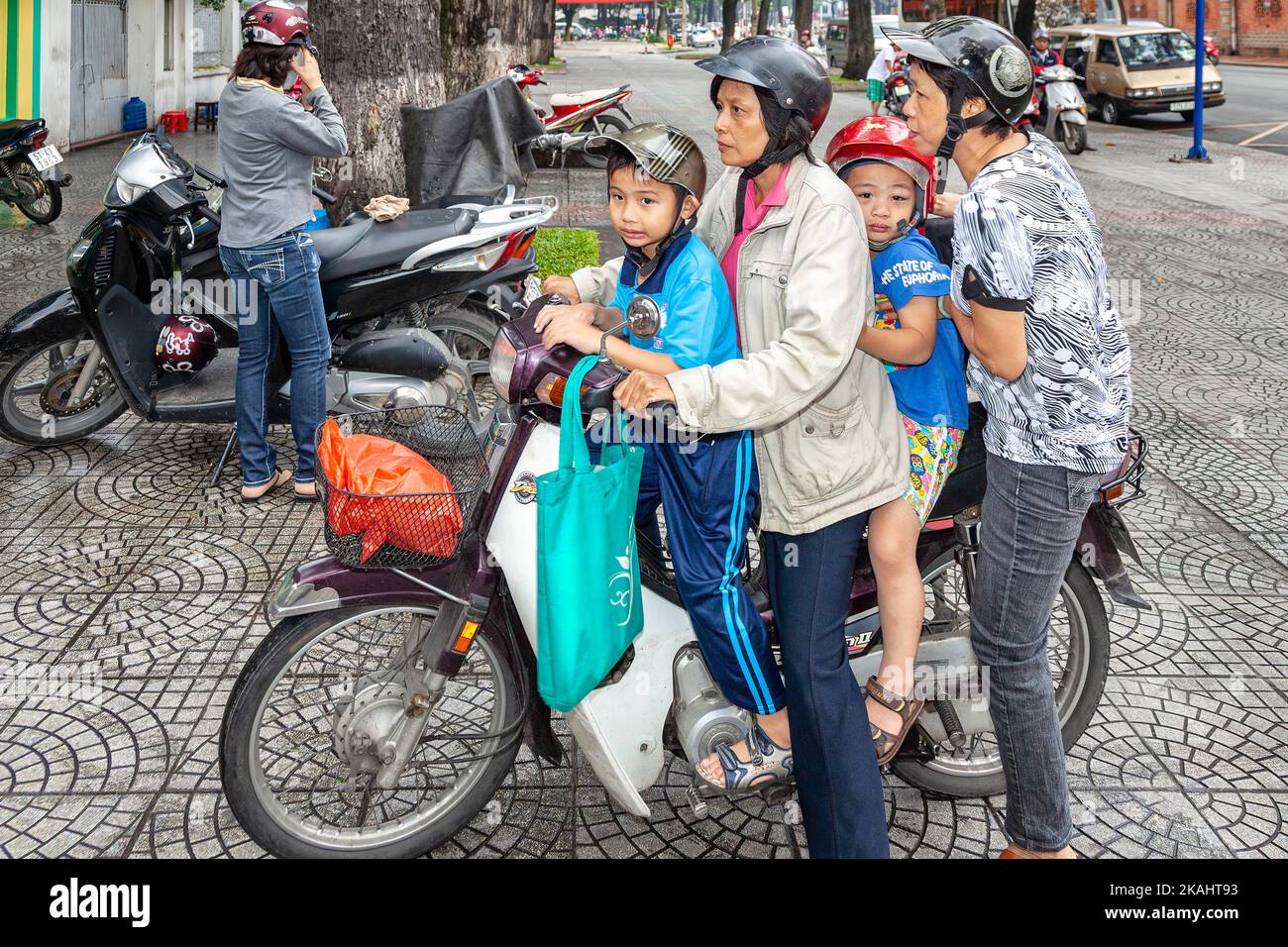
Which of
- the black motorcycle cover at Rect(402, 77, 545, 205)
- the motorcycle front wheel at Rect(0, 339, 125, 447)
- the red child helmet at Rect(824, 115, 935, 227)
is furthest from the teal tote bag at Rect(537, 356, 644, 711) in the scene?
the black motorcycle cover at Rect(402, 77, 545, 205)

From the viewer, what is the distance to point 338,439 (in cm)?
272

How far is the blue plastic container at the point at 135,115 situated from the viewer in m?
18.0

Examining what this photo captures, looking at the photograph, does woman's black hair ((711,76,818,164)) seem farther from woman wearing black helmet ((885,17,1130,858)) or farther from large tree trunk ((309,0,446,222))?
large tree trunk ((309,0,446,222))

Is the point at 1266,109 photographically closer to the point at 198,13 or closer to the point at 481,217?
the point at 198,13

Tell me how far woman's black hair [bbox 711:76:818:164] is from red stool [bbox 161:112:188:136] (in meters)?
18.5

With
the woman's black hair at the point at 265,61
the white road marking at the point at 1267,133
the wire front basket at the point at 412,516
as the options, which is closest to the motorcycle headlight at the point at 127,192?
the woman's black hair at the point at 265,61

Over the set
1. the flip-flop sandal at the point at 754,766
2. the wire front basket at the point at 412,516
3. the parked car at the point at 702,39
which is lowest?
the flip-flop sandal at the point at 754,766

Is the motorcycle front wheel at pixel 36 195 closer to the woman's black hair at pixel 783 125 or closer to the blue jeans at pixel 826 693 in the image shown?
the woman's black hair at pixel 783 125

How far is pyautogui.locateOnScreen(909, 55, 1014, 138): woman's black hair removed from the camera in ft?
8.29

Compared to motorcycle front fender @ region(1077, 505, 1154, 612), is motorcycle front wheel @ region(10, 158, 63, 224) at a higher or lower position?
higher

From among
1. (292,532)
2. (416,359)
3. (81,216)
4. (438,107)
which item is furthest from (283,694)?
(81,216)

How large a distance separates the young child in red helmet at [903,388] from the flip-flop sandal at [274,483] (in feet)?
11.0

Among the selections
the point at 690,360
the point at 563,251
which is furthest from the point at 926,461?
the point at 563,251

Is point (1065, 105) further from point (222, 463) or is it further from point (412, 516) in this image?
point (412, 516)
